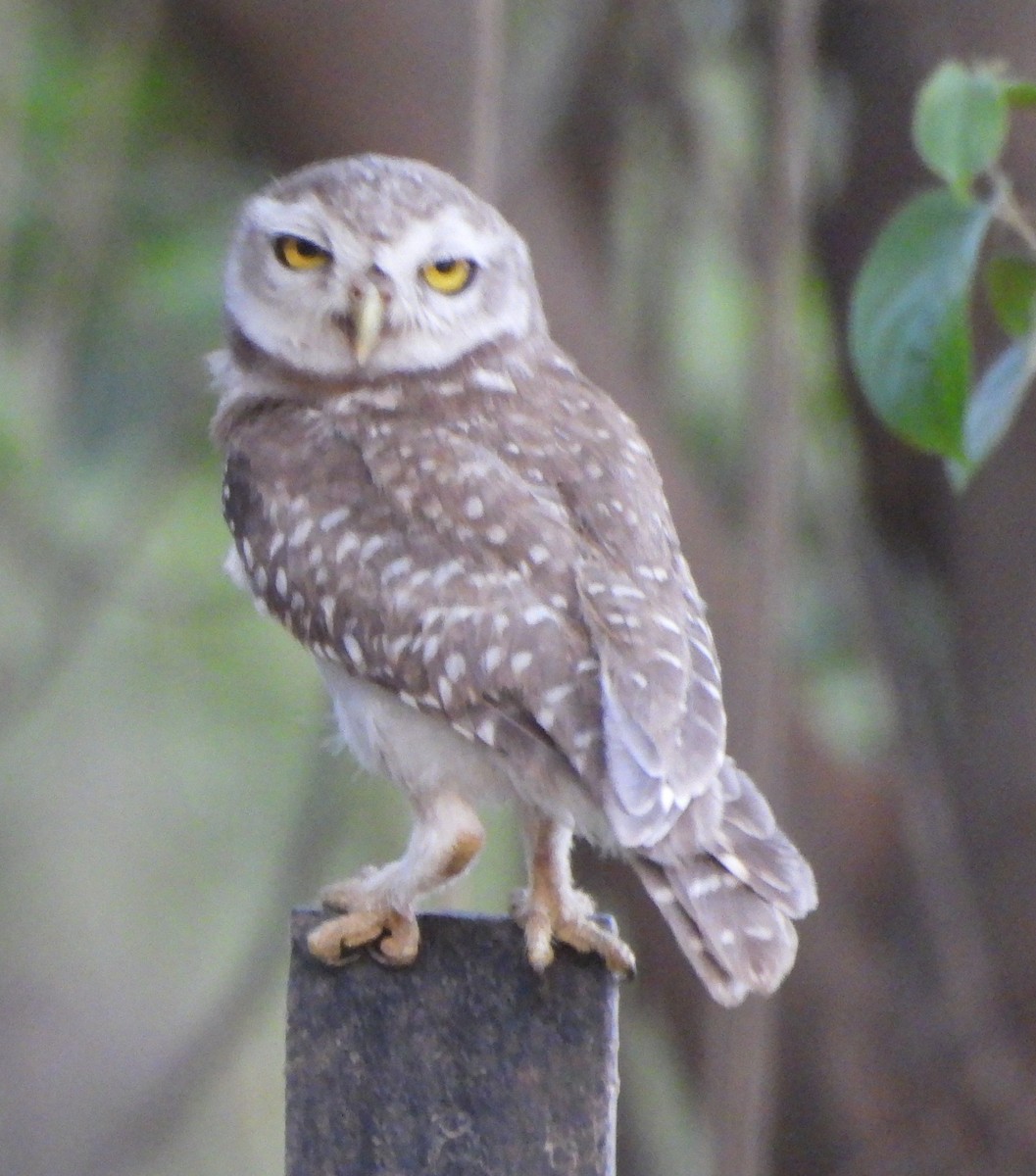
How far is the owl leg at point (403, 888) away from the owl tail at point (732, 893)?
31 cm

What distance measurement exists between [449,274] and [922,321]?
0.79 meters

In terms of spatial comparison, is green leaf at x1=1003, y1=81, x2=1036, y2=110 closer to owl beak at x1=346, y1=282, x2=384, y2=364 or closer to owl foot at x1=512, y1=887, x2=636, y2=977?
owl beak at x1=346, y1=282, x2=384, y2=364

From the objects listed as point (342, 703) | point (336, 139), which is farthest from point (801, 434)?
point (342, 703)

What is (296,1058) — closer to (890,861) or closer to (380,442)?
(380,442)

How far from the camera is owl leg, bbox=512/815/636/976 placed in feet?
8.45

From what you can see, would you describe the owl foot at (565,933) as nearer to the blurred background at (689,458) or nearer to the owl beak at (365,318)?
the owl beak at (365,318)

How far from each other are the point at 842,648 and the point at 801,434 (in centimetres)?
86

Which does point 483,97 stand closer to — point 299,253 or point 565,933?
point 299,253

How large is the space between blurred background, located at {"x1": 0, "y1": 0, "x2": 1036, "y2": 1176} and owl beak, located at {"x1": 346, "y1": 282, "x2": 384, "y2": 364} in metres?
0.90

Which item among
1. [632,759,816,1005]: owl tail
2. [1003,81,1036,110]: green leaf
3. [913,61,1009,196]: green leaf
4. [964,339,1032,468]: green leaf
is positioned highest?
[1003,81,1036,110]: green leaf

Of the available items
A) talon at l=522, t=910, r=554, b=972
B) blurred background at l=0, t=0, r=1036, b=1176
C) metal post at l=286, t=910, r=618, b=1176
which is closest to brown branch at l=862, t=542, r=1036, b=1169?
blurred background at l=0, t=0, r=1036, b=1176

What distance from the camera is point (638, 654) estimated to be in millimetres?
2799

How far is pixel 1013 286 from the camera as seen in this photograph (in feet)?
11.5

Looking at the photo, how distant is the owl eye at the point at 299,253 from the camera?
351 centimetres
